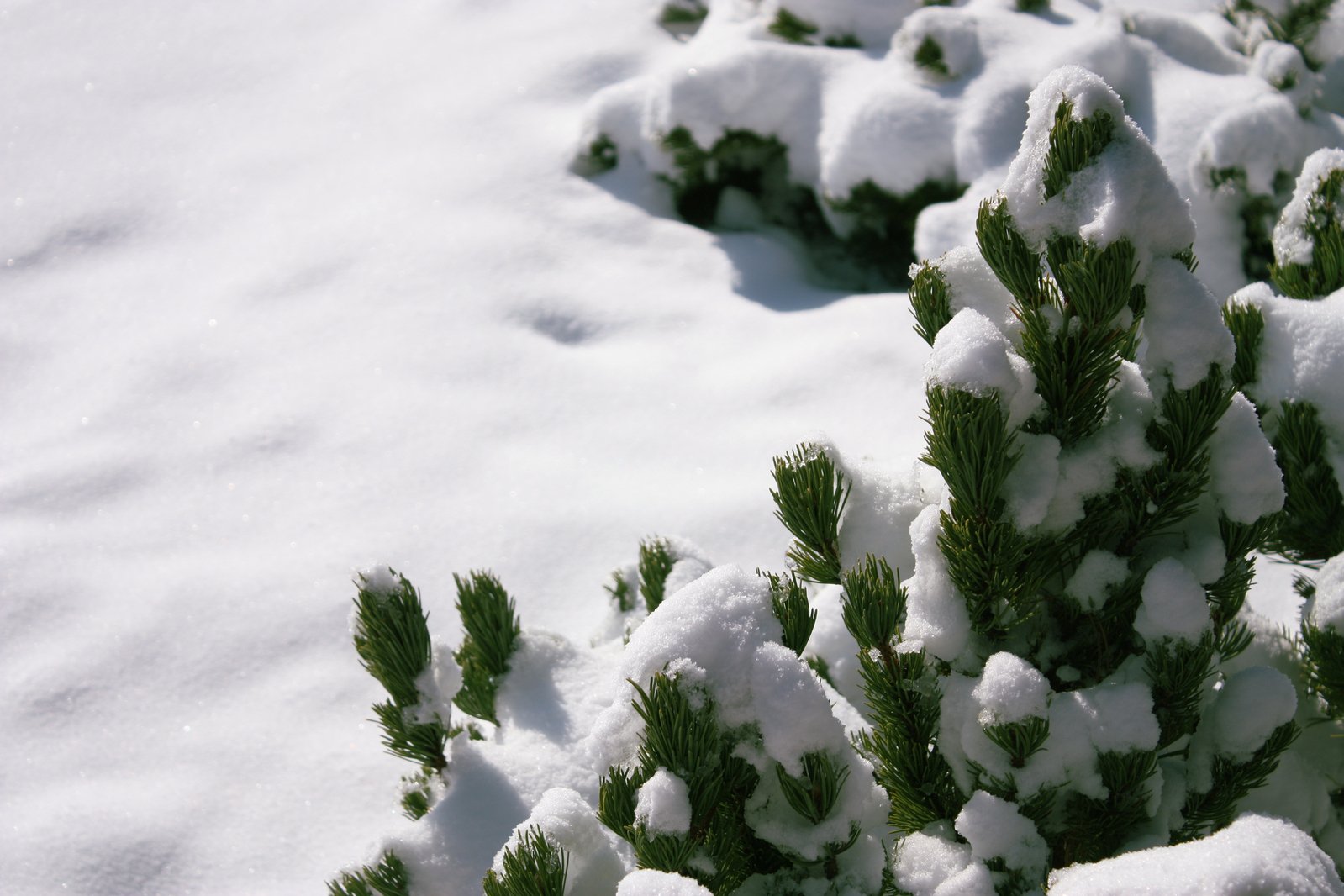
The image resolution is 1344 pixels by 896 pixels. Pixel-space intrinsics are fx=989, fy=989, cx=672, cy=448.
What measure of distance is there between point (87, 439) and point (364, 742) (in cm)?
209

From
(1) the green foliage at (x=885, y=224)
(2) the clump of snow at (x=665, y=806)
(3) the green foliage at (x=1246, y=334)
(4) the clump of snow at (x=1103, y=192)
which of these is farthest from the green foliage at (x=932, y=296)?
(1) the green foliage at (x=885, y=224)

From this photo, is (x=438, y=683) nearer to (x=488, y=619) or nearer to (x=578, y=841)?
(x=488, y=619)

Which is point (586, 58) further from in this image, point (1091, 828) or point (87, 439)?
point (1091, 828)

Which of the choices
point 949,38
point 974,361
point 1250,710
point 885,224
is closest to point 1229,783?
point 1250,710

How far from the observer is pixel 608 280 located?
15.2 feet

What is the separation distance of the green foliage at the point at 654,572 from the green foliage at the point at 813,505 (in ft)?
2.01

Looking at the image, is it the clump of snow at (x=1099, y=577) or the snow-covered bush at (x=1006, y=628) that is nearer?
the snow-covered bush at (x=1006, y=628)

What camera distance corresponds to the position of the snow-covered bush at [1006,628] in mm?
1286

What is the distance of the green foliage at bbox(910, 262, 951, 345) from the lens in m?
1.50

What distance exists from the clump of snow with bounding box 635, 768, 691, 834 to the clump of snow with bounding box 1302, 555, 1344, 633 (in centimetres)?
111

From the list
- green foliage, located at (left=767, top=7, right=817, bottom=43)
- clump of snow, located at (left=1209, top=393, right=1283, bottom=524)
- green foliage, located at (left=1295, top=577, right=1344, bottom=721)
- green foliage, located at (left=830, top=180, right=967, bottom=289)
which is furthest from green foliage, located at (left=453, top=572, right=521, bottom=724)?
green foliage, located at (left=767, top=7, right=817, bottom=43)

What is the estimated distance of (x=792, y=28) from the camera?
16.6ft

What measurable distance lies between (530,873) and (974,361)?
2.85 feet

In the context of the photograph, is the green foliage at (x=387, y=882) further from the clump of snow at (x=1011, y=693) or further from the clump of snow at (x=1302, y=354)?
the clump of snow at (x=1302, y=354)
